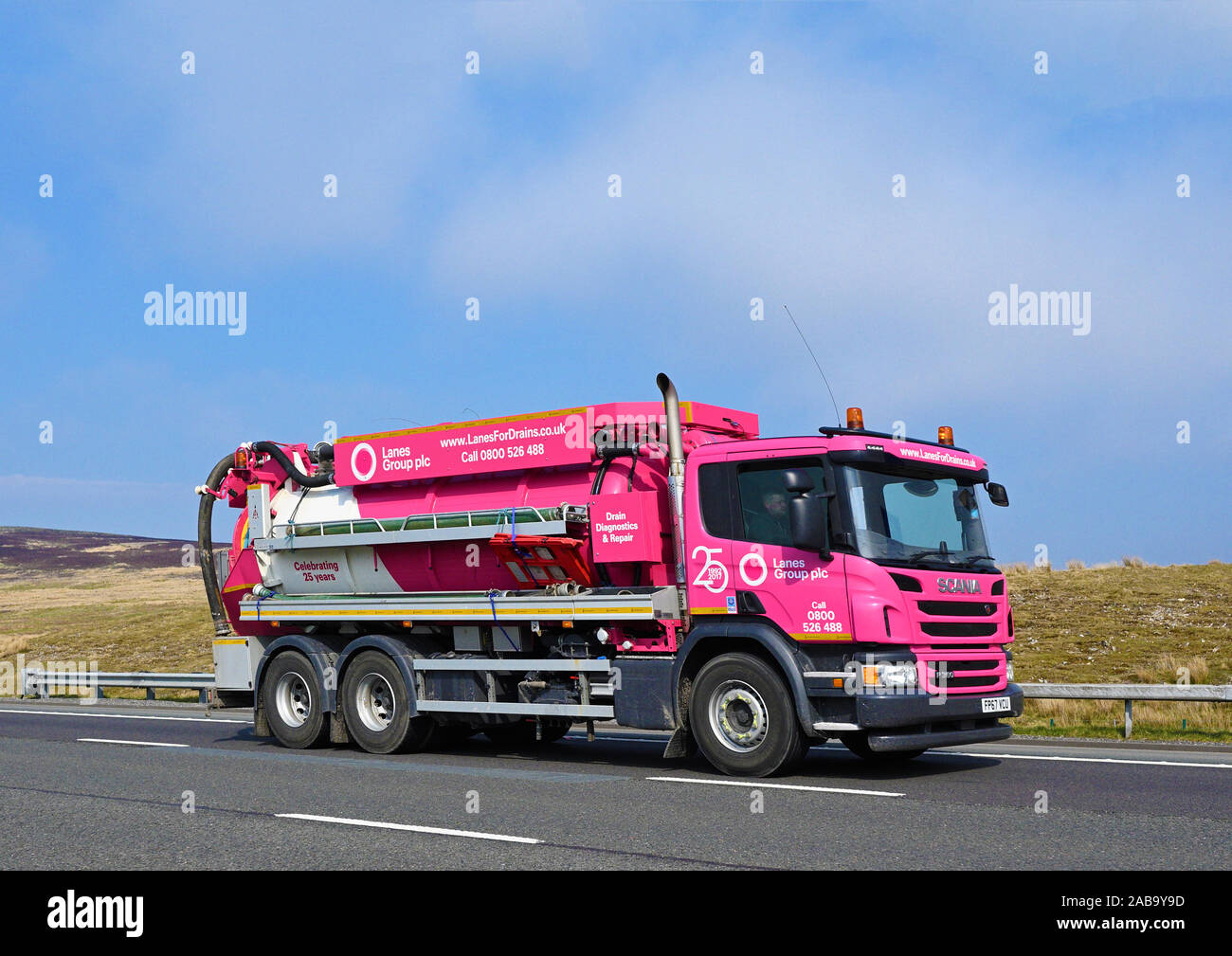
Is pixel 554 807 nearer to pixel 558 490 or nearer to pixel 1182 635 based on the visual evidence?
pixel 558 490

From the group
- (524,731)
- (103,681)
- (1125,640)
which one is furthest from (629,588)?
(1125,640)

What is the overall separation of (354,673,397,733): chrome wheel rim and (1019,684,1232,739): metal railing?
6839 mm

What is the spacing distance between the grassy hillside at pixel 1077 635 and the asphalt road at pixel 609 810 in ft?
9.85

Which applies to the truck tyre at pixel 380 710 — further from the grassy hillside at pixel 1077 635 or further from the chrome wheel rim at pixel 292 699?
the grassy hillside at pixel 1077 635

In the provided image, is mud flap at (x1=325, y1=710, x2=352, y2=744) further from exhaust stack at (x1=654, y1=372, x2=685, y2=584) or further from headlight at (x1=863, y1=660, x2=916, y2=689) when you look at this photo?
headlight at (x1=863, y1=660, x2=916, y2=689)

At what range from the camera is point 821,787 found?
9.84 m

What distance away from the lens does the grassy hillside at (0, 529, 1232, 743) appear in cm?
1617

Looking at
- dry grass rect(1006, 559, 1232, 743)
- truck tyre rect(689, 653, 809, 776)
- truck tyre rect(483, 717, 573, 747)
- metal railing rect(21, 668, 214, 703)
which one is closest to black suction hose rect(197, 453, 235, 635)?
truck tyre rect(483, 717, 573, 747)

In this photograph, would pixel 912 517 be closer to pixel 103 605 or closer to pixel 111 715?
pixel 111 715

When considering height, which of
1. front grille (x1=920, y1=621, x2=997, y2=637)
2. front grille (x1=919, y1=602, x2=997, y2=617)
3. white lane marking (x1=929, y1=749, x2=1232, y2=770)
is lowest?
white lane marking (x1=929, y1=749, x2=1232, y2=770)

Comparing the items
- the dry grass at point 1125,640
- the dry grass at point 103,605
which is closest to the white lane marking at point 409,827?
the dry grass at point 1125,640

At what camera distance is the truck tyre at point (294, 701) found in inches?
551

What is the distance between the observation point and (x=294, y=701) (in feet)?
47.5

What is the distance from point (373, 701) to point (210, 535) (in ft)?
11.8
